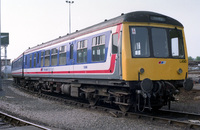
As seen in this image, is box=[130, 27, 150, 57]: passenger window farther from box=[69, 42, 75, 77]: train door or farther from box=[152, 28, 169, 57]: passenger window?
box=[69, 42, 75, 77]: train door

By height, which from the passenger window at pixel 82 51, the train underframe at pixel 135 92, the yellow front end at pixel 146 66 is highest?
the passenger window at pixel 82 51

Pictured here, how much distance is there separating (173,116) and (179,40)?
2805mm

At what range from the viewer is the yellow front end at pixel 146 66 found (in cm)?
788

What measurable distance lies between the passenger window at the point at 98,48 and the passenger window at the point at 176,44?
2.56 meters

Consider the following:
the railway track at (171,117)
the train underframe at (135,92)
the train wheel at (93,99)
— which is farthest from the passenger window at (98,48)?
the railway track at (171,117)

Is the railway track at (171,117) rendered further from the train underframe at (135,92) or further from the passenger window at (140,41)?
the passenger window at (140,41)

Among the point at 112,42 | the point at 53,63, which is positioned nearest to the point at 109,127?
the point at 112,42

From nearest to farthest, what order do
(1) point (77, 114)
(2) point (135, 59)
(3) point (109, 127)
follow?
1. (3) point (109, 127)
2. (2) point (135, 59)
3. (1) point (77, 114)

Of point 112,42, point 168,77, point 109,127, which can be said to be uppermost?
point 112,42

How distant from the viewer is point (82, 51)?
10711 mm

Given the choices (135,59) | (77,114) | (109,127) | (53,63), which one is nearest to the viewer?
(109,127)

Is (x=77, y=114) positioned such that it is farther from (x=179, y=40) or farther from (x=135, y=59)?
(x=179, y=40)

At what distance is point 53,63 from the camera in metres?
13.7

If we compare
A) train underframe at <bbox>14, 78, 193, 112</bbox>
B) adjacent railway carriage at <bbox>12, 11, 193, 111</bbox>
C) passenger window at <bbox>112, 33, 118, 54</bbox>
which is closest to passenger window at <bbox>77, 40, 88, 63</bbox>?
adjacent railway carriage at <bbox>12, 11, 193, 111</bbox>
